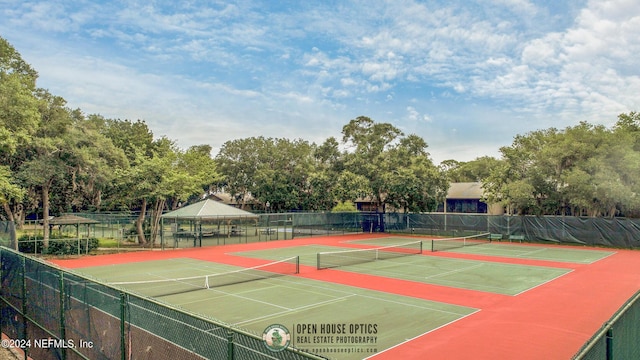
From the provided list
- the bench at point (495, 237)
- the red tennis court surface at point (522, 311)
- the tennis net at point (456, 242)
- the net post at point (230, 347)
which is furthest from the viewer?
the bench at point (495, 237)

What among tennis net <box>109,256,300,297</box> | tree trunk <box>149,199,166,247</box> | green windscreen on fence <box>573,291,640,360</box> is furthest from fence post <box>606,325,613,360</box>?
tree trunk <box>149,199,166,247</box>

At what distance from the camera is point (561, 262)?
27906mm

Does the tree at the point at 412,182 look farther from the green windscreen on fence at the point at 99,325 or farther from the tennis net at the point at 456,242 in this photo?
the green windscreen on fence at the point at 99,325

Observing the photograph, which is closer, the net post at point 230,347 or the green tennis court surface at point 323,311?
the net post at point 230,347

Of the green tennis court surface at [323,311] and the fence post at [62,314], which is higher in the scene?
the fence post at [62,314]

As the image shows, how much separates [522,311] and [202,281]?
1347 cm

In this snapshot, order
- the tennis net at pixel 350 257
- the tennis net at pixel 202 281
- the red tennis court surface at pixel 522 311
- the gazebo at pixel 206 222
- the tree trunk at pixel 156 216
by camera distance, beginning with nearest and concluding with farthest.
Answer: the red tennis court surface at pixel 522 311 < the tennis net at pixel 202 281 < the tennis net at pixel 350 257 < the gazebo at pixel 206 222 < the tree trunk at pixel 156 216

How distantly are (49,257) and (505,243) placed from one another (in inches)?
Result: 1457

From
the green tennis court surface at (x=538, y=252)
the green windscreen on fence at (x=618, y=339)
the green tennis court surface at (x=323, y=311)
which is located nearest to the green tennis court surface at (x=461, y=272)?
the green tennis court surface at (x=323, y=311)

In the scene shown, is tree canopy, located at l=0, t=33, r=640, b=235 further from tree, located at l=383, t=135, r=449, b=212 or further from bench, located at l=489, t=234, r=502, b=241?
bench, located at l=489, t=234, r=502, b=241

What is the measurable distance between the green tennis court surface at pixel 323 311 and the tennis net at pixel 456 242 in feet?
58.2

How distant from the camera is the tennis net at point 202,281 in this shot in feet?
58.5

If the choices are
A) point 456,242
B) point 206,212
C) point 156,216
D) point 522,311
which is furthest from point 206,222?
point 522,311

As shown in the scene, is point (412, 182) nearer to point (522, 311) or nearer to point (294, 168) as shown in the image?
point (294, 168)
